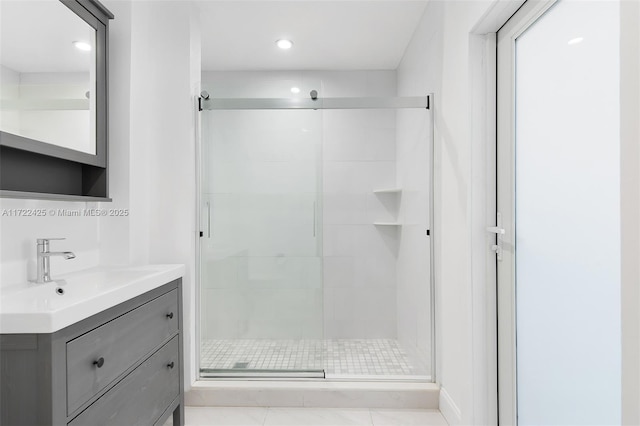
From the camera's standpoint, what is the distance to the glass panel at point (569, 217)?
40.2 inches

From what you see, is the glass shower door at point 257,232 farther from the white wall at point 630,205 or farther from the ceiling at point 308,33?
the white wall at point 630,205

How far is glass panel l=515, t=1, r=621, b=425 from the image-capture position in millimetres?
1021

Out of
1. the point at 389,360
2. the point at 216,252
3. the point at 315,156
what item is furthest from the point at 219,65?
the point at 389,360

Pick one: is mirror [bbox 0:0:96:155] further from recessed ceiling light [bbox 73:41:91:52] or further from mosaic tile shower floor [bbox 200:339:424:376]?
mosaic tile shower floor [bbox 200:339:424:376]

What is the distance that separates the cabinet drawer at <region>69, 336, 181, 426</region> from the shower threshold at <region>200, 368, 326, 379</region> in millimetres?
351

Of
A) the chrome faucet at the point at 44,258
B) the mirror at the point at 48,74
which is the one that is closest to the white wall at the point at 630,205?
the chrome faucet at the point at 44,258

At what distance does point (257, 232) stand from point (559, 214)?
1577 millimetres

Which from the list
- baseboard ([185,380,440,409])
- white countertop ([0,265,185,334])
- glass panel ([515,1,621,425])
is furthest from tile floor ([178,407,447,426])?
white countertop ([0,265,185,334])

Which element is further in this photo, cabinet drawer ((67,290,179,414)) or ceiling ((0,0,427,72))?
ceiling ((0,0,427,72))

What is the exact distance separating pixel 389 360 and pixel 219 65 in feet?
8.98

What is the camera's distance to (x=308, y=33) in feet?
8.61

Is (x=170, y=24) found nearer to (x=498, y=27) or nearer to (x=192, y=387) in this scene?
(x=498, y=27)

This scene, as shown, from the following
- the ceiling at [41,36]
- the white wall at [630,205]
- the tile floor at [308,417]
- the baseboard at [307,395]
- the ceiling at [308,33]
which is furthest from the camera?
the ceiling at [308,33]

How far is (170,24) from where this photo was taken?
2.17 metres
